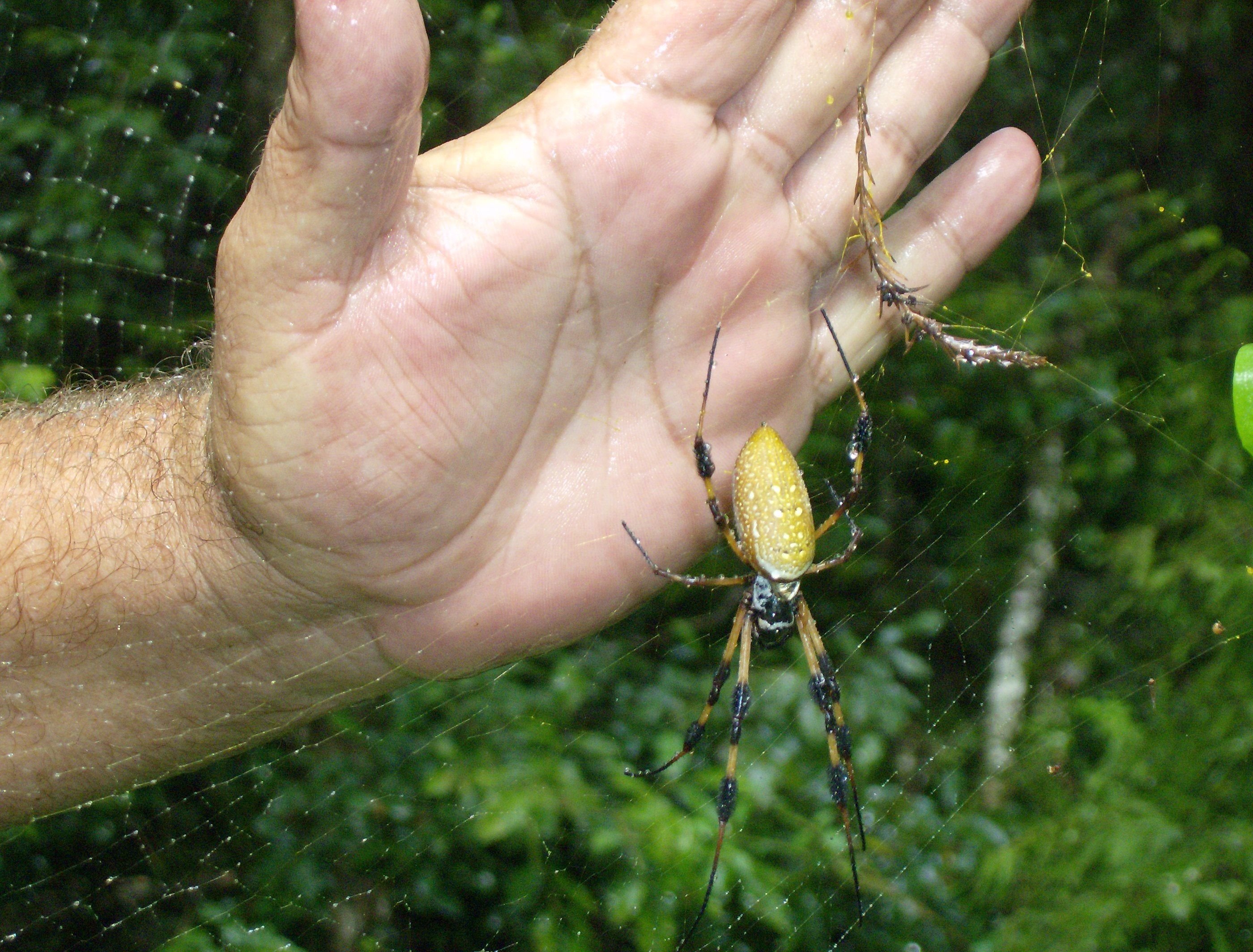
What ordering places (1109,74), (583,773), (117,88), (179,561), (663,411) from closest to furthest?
1. (179,561)
2. (663,411)
3. (583,773)
4. (117,88)
5. (1109,74)

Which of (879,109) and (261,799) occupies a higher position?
(879,109)

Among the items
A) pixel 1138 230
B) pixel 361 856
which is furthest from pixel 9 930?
pixel 1138 230

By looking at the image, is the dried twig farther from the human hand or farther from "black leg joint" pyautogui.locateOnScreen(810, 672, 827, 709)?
"black leg joint" pyautogui.locateOnScreen(810, 672, 827, 709)

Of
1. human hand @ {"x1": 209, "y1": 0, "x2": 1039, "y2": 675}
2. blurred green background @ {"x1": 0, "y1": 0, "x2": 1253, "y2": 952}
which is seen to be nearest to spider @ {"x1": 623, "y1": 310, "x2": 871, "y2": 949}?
human hand @ {"x1": 209, "y1": 0, "x2": 1039, "y2": 675}

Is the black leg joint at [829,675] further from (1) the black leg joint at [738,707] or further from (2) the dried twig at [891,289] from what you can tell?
(2) the dried twig at [891,289]

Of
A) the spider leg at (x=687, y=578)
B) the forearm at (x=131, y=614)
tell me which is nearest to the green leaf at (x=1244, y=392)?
the spider leg at (x=687, y=578)

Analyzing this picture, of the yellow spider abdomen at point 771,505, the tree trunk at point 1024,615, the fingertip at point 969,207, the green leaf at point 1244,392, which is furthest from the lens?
the tree trunk at point 1024,615

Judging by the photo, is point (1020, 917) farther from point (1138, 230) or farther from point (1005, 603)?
point (1138, 230)
